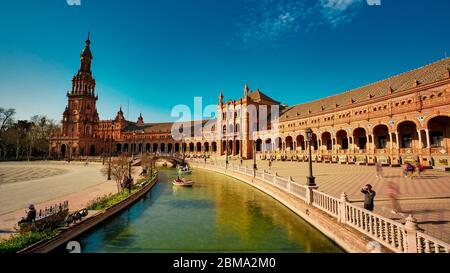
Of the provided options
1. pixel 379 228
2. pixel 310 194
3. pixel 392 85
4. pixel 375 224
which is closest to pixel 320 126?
pixel 392 85

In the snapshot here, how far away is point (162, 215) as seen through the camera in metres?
Result: 14.6

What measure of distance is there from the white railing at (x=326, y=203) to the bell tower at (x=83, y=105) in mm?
91457

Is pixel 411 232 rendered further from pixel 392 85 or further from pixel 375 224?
pixel 392 85

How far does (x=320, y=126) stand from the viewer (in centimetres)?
4303

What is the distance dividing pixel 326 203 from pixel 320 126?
3617cm

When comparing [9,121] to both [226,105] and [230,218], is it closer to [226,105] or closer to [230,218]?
[226,105]

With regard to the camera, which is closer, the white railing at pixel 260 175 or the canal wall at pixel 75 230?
the canal wall at pixel 75 230

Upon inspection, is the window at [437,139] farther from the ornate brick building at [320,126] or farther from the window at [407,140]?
the window at [407,140]

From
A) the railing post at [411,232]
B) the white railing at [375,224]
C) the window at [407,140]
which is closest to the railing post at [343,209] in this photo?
the white railing at [375,224]

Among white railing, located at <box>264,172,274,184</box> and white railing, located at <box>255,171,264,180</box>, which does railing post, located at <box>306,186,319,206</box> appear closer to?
white railing, located at <box>264,172,274,184</box>

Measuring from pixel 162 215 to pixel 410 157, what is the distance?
2784 centimetres

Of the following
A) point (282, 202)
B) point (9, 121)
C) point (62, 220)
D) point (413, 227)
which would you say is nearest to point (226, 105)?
point (282, 202)

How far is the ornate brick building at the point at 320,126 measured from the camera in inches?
1073

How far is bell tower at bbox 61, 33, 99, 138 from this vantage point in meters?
85.8
